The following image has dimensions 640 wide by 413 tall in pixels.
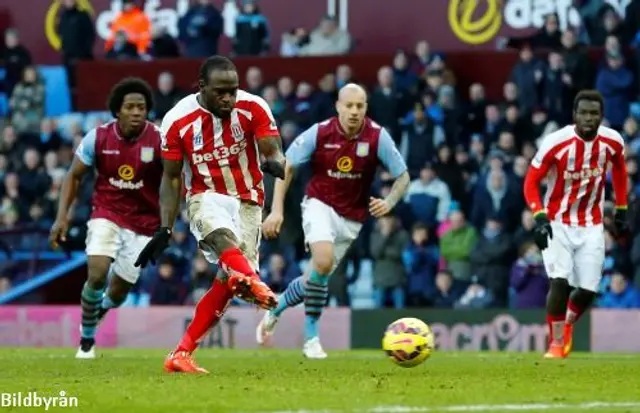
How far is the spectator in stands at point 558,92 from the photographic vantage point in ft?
82.2

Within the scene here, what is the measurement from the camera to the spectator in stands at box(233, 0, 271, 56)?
94.7 ft

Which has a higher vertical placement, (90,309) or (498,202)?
(498,202)

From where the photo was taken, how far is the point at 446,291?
77.0ft

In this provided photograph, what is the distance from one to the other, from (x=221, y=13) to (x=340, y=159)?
13914mm

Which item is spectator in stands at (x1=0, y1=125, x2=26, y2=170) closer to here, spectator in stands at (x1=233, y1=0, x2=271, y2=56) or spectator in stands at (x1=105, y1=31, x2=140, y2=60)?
spectator in stands at (x1=105, y1=31, x2=140, y2=60)

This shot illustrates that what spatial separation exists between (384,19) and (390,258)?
7402 mm

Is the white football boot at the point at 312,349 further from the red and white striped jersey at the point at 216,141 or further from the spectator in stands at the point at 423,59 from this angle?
the spectator in stands at the point at 423,59

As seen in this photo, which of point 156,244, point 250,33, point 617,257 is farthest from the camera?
point 250,33

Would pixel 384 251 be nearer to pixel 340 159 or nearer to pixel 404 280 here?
pixel 404 280

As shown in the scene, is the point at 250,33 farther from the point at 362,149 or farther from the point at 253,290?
the point at 253,290

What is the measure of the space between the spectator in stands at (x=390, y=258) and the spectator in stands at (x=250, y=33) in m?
5.95

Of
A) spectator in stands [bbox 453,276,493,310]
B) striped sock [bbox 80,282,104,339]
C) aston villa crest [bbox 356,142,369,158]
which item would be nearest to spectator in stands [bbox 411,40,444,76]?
spectator in stands [bbox 453,276,493,310]

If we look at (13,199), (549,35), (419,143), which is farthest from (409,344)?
(13,199)

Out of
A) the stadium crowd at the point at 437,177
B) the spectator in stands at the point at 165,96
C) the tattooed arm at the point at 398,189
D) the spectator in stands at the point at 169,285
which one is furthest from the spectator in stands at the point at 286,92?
the tattooed arm at the point at 398,189
